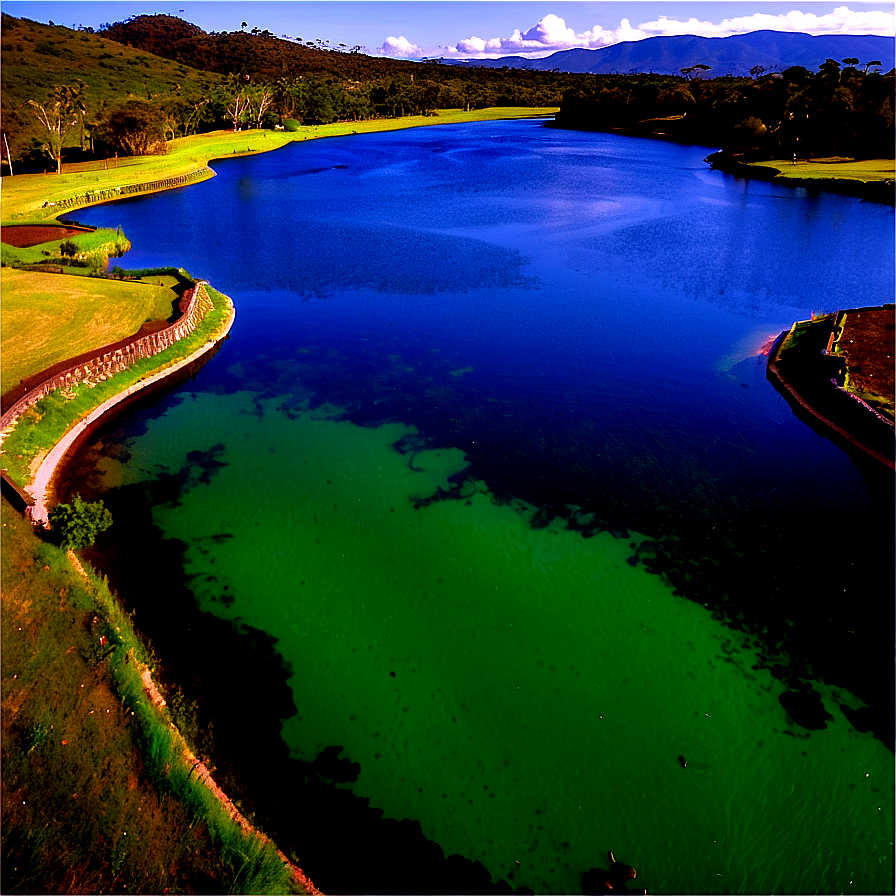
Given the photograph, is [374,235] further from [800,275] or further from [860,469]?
[860,469]

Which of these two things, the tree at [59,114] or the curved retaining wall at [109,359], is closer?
the curved retaining wall at [109,359]

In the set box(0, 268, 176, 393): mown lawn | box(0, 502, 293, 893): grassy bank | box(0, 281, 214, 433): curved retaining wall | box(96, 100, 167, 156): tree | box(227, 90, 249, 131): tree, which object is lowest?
box(0, 502, 293, 893): grassy bank

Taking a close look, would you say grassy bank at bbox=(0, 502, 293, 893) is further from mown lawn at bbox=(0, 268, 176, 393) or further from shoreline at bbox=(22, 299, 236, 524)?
mown lawn at bbox=(0, 268, 176, 393)

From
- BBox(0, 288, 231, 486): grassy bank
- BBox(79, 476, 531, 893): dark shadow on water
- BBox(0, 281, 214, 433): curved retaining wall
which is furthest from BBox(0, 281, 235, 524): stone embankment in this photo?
BBox(79, 476, 531, 893): dark shadow on water

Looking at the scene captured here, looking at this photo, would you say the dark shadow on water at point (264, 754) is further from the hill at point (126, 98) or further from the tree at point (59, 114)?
the hill at point (126, 98)

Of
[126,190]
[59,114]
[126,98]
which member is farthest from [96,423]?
[126,98]

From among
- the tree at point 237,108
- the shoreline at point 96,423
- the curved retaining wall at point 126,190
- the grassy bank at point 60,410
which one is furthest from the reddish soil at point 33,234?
the tree at point 237,108

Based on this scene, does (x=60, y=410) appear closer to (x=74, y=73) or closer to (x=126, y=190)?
(x=126, y=190)

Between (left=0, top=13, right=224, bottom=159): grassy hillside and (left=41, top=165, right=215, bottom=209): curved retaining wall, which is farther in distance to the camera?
(left=0, top=13, right=224, bottom=159): grassy hillside
